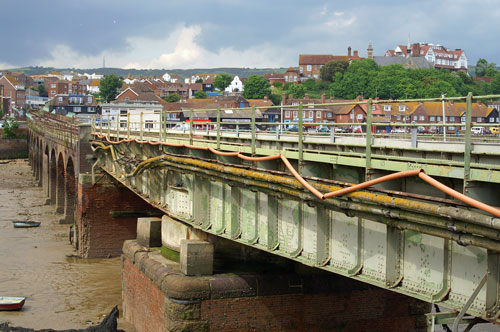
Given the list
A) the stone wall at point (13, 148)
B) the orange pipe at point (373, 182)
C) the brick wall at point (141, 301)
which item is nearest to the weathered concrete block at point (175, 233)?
the brick wall at point (141, 301)

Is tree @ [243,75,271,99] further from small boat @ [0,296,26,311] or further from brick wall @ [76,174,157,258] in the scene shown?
small boat @ [0,296,26,311]

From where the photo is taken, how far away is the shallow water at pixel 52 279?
77.0ft

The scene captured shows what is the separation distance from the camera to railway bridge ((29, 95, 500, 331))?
7.95 meters

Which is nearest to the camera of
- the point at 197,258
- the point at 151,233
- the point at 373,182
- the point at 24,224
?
the point at 373,182

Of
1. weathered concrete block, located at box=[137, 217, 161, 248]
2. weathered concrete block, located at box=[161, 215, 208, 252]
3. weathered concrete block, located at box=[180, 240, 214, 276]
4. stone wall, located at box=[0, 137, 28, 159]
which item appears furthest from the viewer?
stone wall, located at box=[0, 137, 28, 159]

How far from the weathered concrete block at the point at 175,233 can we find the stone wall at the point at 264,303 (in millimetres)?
555

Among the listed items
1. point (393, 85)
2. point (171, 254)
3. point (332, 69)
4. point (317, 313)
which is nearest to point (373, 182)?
point (317, 313)

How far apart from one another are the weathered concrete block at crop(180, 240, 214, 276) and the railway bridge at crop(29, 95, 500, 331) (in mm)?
383

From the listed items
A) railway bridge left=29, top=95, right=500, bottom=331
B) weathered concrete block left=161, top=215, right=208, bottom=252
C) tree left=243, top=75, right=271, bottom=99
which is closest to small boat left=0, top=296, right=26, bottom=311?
railway bridge left=29, top=95, right=500, bottom=331

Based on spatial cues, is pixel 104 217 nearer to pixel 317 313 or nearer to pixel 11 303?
pixel 11 303

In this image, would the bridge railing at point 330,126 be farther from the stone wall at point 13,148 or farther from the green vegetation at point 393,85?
the green vegetation at point 393,85

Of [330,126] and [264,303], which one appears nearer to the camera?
[330,126]

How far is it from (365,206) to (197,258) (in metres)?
7.18

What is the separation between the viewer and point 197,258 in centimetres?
1584
